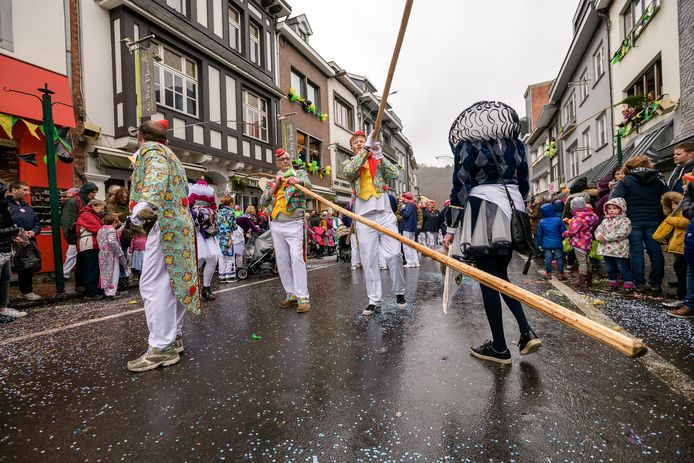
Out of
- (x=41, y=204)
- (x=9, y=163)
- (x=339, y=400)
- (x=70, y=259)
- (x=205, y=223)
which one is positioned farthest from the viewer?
(x=41, y=204)

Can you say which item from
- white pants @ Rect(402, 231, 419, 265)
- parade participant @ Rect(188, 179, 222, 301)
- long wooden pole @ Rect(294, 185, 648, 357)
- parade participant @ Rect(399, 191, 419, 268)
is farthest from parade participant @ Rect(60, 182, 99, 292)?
long wooden pole @ Rect(294, 185, 648, 357)

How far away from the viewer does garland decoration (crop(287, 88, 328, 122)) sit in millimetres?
19453

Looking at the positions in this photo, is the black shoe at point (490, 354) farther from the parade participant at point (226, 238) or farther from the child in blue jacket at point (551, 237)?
the parade participant at point (226, 238)

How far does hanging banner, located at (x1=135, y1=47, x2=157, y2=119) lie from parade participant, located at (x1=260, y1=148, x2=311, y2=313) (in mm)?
7272

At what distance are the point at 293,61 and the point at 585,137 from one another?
49.4 feet

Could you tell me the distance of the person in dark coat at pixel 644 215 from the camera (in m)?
4.89

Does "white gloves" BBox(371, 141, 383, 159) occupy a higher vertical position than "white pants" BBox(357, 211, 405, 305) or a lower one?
higher

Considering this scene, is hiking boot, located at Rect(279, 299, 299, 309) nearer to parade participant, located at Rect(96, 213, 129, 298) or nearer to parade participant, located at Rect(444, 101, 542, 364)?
parade participant, located at Rect(444, 101, 542, 364)

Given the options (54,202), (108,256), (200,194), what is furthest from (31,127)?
(200,194)

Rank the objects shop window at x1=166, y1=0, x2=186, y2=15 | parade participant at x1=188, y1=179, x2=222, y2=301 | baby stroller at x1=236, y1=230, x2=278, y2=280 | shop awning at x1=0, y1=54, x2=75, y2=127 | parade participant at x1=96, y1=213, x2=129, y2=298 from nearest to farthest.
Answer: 1. parade participant at x1=188, y1=179, x2=222, y2=301
2. parade participant at x1=96, y1=213, x2=129, y2=298
3. shop awning at x1=0, y1=54, x2=75, y2=127
4. baby stroller at x1=236, y1=230, x2=278, y2=280
5. shop window at x1=166, y1=0, x2=186, y2=15

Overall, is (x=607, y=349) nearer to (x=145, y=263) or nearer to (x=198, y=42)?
(x=145, y=263)

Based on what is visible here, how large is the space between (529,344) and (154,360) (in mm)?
2693

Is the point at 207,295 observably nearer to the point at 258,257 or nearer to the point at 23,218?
the point at 258,257

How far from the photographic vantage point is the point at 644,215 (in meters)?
4.96
